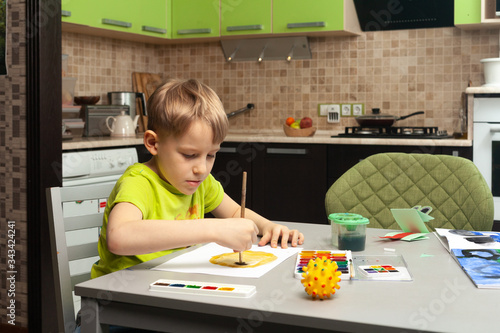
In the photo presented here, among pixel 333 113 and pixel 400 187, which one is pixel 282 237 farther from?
pixel 333 113

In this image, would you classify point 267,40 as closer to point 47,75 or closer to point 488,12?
point 488,12

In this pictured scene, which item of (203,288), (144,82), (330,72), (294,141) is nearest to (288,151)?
(294,141)

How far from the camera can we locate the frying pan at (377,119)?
3.72 m

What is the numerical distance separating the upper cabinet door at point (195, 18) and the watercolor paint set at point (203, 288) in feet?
10.9

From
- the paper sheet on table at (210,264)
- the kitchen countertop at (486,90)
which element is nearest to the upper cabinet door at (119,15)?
the kitchen countertop at (486,90)

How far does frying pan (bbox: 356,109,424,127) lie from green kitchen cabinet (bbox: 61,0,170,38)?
1.50 meters

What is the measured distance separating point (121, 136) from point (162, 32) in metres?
0.93

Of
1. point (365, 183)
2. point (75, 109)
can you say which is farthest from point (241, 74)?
point (365, 183)

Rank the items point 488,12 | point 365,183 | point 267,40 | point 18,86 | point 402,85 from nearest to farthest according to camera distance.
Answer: point 365,183 → point 18,86 → point 488,12 → point 402,85 → point 267,40

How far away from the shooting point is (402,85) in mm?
4004

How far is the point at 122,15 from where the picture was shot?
3.92 meters

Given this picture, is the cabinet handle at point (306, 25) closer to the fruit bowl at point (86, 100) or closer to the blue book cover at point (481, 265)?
the fruit bowl at point (86, 100)

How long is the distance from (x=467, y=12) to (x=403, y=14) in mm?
514

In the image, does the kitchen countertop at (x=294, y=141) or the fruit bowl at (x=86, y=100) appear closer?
the kitchen countertop at (x=294, y=141)
